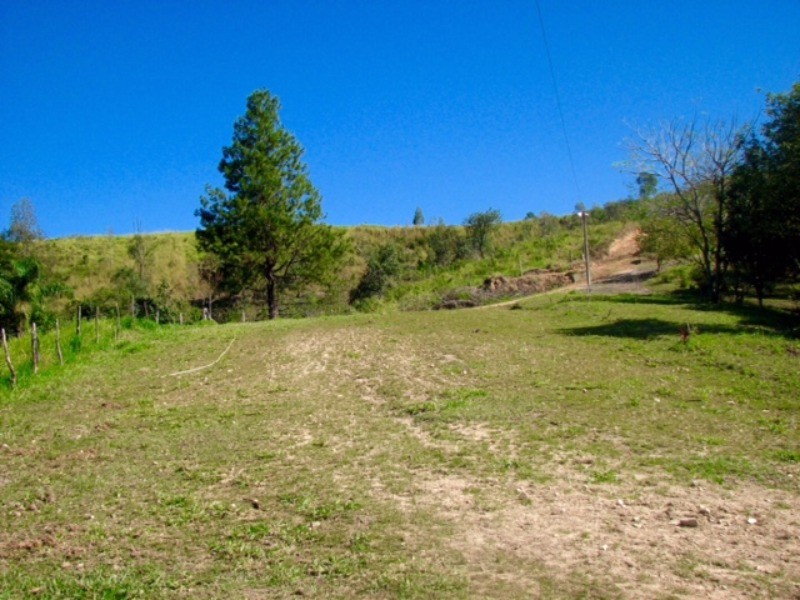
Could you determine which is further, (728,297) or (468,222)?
(468,222)

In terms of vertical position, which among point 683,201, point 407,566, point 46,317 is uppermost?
point 683,201

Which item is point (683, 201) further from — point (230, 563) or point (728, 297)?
point (230, 563)

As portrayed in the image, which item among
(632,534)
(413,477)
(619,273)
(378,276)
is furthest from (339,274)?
(632,534)

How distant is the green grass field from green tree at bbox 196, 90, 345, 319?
46.8 feet

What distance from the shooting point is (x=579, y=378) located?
1180cm

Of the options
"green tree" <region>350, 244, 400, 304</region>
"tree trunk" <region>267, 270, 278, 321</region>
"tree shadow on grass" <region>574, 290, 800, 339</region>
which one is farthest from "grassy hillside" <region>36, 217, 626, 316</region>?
"tree shadow on grass" <region>574, 290, 800, 339</region>

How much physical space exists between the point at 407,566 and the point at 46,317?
2595 cm

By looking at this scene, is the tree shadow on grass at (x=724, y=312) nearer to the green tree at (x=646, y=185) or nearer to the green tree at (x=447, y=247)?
the green tree at (x=646, y=185)

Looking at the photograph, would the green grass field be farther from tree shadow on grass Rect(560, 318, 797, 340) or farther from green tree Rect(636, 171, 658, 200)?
green tree Rect(636, 171, 658, 200)

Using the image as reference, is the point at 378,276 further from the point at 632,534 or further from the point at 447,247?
the point at 632,534

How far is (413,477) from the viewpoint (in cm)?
685

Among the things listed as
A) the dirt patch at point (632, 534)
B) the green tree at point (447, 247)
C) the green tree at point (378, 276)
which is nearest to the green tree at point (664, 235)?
the green tree at point (378, 276)

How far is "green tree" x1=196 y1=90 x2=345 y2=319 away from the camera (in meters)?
28.0

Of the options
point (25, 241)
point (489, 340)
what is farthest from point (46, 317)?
point (489, 340)
